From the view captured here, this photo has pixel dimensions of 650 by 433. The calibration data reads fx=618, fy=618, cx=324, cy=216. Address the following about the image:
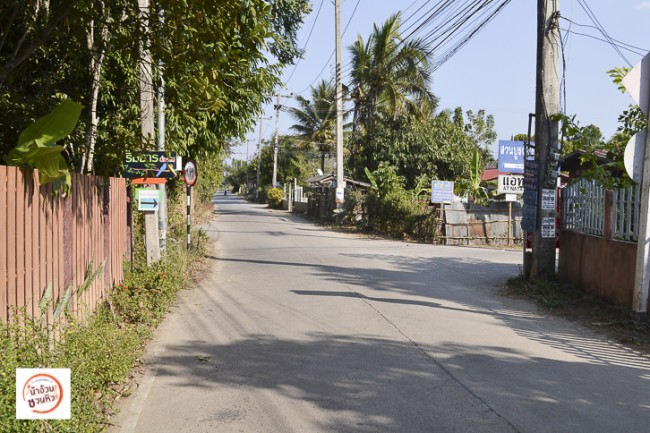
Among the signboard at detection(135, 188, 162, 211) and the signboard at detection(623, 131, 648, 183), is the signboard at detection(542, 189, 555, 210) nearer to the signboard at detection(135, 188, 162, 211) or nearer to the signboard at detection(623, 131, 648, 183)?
the signboard at detection(623, 131, 648, 183)

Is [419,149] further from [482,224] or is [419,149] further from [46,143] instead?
[46,143]

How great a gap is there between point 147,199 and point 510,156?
13.3m

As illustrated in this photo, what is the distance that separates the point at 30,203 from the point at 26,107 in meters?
4.46

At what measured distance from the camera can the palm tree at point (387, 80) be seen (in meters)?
32.6

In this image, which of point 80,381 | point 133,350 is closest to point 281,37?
point 133,350

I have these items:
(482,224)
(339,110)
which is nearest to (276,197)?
(339,110)

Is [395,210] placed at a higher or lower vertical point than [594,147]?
lower

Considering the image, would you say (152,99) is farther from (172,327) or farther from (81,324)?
(81,324)

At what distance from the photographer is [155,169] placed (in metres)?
10.8

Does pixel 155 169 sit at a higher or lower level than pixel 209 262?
higher

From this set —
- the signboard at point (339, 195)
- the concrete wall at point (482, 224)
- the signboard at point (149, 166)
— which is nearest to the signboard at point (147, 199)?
the signboard at point (149, 166)

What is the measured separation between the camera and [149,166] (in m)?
10.7

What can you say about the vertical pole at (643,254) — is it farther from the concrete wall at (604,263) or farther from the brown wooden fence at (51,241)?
the brown wooden fence at (51,241)

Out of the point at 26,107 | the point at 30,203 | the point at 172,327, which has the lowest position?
the point at 172,327
